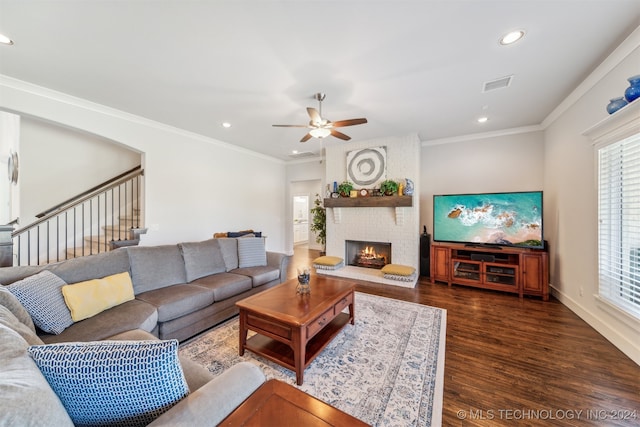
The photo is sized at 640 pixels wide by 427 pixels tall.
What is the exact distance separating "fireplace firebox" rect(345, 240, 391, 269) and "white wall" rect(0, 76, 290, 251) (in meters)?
2.30

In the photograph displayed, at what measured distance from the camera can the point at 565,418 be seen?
1.54m

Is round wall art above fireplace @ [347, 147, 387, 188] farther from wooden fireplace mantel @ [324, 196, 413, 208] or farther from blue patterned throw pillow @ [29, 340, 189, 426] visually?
blue patterned throw pillow @ [29, 340, 189, 426]

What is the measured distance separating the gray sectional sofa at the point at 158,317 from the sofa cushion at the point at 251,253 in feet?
0.05

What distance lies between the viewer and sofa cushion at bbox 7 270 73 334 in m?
1.60

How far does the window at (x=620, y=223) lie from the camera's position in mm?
2166

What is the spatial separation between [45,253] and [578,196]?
7.80m

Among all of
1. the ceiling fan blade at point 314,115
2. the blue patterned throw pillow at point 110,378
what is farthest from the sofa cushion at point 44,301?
the ceiling fan blade at point 314,115

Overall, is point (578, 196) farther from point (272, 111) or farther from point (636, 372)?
point (272, 111)

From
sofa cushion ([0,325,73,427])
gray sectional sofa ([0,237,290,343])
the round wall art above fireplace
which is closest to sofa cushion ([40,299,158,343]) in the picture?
gray sectional sofa ([0,237,290,343])

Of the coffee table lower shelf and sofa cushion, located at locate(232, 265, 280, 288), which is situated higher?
sofa cushion, located at locate(232, 265, 280, 288)

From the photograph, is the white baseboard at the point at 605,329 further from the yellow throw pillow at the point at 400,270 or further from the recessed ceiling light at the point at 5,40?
the recessed ceiling light at the point at 5,40

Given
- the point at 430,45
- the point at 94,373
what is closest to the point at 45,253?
the point at 94,373

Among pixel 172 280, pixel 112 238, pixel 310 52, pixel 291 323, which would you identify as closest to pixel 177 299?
pixel 172 280

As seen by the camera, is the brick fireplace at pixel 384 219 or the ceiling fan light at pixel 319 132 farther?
the brick fireplace at pixel 384 219
